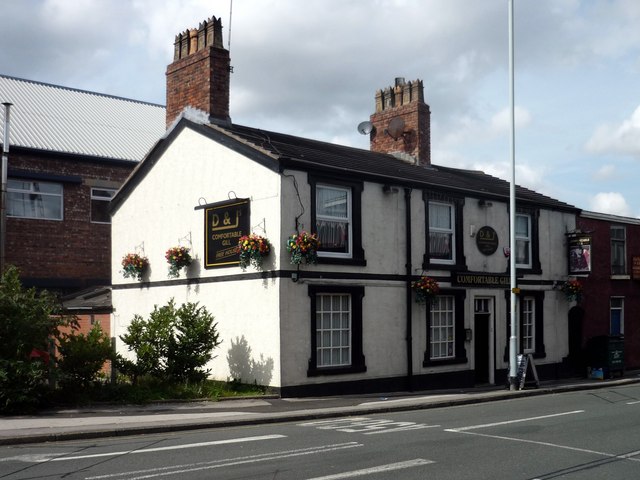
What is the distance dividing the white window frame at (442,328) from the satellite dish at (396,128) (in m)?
6.93

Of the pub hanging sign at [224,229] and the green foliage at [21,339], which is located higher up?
the pub hanging sign at [224,229]

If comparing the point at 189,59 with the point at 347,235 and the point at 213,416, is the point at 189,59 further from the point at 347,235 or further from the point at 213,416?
the point at 213,416

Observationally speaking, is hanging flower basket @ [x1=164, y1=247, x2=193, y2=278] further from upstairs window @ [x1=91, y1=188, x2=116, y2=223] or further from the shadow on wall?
upstairs window @ [x1=91, y1=188, x2=116, y2=223]

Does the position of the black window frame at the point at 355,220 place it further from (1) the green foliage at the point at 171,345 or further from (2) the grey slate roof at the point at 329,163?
(1) the green foliage at the point at 171,345

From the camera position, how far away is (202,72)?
2042cm

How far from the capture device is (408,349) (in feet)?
67.1

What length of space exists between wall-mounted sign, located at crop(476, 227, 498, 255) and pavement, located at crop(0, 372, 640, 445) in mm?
4582

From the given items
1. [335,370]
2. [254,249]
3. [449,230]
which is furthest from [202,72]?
[335,370]

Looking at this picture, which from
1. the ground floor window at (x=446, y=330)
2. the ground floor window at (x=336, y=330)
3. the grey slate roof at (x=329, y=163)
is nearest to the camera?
the ground floor window at (x=336, y=330)

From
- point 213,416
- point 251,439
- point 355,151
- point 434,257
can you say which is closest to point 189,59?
point 355,151

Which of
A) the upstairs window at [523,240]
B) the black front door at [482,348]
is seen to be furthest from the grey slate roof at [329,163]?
the black front door at [482,348]

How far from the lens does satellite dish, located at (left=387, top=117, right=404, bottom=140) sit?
26.2m

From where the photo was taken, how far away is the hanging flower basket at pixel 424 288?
20.4 m

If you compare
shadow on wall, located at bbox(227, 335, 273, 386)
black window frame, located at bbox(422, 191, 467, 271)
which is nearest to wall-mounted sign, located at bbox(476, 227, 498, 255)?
black window frame, located at bbox(422, 191, 467, 271)
